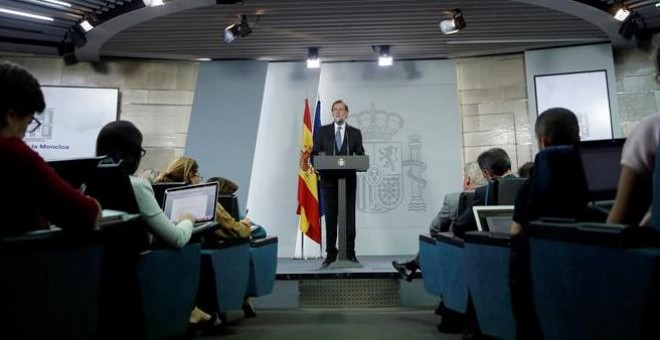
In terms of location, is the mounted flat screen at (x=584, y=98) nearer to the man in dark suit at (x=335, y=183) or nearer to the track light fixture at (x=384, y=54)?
the track light fixture at (x=384, y=54)

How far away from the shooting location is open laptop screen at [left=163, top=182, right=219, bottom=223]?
2430mm

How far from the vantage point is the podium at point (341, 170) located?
148 inches

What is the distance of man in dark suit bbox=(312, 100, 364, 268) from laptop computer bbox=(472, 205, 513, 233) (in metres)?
1.96

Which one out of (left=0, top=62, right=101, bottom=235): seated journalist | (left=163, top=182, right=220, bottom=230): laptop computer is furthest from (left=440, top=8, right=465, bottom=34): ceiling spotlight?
(left=0, top=62, right=101, bottom=235): seated journalist

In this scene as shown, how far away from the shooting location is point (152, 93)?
5.85m

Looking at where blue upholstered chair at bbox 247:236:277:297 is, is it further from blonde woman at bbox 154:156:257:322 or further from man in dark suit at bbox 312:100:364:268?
man in dark suit at bbox 312:100:364:268

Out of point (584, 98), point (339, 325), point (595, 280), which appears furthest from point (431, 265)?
point (584, 98)

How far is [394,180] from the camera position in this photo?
5766mm

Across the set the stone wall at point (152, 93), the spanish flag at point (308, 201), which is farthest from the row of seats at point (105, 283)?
the stone wall at point (152, 93)

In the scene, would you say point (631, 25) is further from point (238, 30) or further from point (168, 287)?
point (168, 287)

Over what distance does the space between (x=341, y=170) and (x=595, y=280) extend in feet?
9.43

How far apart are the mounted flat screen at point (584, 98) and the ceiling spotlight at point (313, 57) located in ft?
8.62

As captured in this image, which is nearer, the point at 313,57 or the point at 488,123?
the point at 313,57

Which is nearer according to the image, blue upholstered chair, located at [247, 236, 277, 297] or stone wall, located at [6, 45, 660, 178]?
blue upholstered chair, located at [247, 236, 277, 297]
